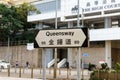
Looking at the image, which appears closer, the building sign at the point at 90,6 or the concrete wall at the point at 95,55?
the building sign at the point at 90,6

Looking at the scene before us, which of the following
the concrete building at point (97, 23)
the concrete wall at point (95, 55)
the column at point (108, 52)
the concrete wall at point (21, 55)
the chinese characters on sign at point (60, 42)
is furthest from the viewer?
the concrete wall at point (21, 55)

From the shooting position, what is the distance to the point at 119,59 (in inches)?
2141

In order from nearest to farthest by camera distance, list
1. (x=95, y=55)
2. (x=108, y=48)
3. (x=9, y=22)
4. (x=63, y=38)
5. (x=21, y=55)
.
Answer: (x=63, y=38)
(x=108, y=48)
(x=95, y=55)
(x=21, y=55)
(x=9, y=22)

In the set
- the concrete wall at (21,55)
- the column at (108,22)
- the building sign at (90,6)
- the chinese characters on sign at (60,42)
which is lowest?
the concrete wall at (21,55)

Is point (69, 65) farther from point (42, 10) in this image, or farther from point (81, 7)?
point (42, 10)

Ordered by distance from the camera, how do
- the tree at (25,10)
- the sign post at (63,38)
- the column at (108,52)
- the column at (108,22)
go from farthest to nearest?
the tree at (25,10)
the column at (108,22)
the column at (108,52)
the sign post at (63,38)

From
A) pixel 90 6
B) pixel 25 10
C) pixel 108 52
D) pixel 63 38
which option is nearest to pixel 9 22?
pixel 25 10

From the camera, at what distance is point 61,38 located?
11.9 metres

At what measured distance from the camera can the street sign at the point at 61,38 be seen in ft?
37.5

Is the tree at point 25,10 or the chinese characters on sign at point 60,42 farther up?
the tree at point 25,10

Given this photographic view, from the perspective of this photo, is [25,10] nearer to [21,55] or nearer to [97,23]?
[21,55]

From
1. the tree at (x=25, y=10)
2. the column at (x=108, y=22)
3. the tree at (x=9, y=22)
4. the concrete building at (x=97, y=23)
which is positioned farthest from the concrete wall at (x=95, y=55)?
the tree at (x=25, y=10)

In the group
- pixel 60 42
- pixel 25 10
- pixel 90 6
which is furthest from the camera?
pixel 25 10

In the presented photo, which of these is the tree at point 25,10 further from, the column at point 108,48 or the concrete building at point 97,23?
the column at point 108,48
